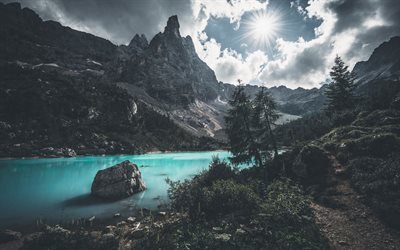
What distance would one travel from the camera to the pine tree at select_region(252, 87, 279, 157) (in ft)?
87.0

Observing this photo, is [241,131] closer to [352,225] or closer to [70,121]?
[352,225]

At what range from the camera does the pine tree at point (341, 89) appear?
155ft

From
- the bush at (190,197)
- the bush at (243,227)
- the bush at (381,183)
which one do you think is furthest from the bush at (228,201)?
the bush at (381,183)

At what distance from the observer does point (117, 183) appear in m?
25.7

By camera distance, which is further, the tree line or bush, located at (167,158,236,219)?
the tree line

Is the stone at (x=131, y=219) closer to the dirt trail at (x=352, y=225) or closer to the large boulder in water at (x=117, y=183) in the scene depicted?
the large boulder in water at (x=117, y=183)

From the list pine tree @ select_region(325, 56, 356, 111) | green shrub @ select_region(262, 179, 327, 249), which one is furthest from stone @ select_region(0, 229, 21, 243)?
pine tree @ select_region(325, 56, 356, 111)

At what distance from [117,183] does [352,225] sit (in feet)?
76.6

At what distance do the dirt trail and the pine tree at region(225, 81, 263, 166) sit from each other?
11.3m

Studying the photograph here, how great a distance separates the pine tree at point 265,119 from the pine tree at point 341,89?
29.9 metres

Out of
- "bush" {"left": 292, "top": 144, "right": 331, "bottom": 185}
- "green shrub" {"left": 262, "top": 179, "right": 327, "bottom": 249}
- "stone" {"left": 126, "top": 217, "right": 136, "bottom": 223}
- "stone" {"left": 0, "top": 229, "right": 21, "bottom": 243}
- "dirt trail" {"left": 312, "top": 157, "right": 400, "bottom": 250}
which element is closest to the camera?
"green shrub" {"left": 262, "top": 179, "right": 327, "bottom": 249}

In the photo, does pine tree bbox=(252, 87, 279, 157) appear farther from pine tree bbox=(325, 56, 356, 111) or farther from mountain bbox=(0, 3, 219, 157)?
mountain bbox=(0, 3, 219, 157)

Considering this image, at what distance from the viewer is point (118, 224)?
626 inches

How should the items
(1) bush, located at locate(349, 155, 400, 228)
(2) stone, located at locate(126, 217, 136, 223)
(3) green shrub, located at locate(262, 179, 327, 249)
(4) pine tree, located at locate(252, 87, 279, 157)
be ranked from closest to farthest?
1. (3) green shrub, located at locate(262, 179, 327, 249)
2. (1) bush, located at locate(349, 155, 400, 228)
3. (2) stone, located at locate(126, 217, 136, 223)
4. (4) pine tree, located at locate(252, 87, 279, 157)
